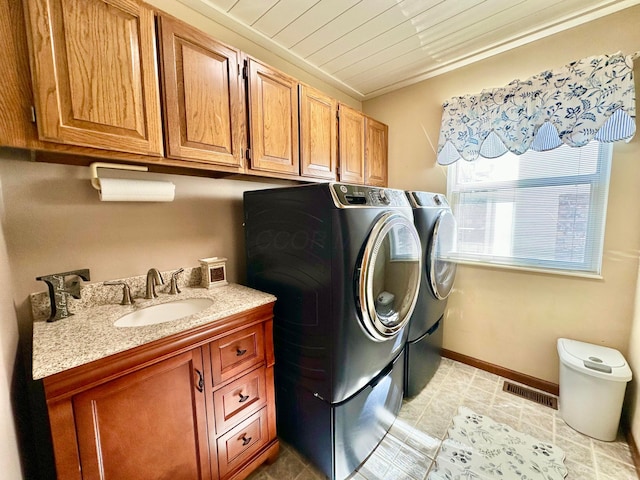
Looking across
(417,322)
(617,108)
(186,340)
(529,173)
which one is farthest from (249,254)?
(617,108)

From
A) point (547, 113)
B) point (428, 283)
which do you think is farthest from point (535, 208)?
point (428, 283)

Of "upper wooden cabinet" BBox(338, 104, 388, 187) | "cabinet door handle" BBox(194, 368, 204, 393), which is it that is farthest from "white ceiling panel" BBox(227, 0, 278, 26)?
"cabinet door handle" BBox(194, 368, 204, 393)

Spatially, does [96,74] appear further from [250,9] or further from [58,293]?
[250,9]

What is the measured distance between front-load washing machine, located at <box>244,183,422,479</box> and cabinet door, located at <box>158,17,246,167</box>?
0.37 metres

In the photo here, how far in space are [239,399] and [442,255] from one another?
5.53ft

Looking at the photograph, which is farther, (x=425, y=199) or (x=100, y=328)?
(x=425, y=199)

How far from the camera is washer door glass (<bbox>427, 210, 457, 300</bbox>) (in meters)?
1.83

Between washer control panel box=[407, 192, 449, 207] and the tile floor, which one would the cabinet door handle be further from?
washer control panel box=[407, 192, 449, 207]

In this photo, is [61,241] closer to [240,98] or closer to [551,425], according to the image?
[240,98]

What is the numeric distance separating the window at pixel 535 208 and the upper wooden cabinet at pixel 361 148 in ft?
2.24

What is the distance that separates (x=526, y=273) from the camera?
6.57ft

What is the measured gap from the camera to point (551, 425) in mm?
1669

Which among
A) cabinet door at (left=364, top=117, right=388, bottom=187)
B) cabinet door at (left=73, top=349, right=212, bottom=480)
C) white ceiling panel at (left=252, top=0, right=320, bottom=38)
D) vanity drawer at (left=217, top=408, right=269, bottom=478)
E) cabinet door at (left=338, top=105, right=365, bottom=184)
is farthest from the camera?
cabinet door at (left=364, top=117, right=388, bottom=187)

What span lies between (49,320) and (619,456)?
304 cm
